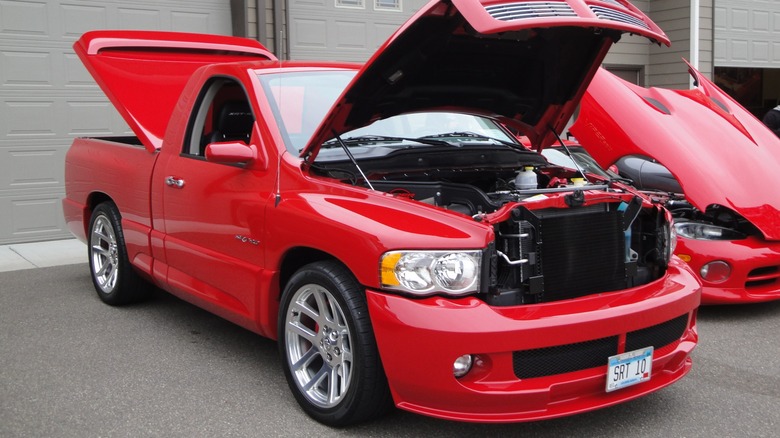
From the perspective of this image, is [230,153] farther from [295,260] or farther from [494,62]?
[494,62]

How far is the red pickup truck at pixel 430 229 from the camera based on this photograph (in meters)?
3.16

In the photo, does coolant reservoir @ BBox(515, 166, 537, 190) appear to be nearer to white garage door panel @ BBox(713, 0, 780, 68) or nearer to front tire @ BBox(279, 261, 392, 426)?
front tire @ BBox(279, 261, 392, 426)

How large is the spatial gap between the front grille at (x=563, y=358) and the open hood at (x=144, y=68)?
3.22 metres

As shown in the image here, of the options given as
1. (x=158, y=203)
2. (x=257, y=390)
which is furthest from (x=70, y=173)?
(x=257, y=390)

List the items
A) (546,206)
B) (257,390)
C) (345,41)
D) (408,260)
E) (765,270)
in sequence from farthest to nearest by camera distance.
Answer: (345,41)
(765,270)
(257,390)
(546,206)
(408,260)

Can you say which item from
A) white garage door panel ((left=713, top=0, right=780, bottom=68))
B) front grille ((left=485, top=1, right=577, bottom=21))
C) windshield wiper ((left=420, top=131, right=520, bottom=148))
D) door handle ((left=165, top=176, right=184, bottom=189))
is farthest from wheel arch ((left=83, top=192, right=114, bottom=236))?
white garage door panel ((left=713, top=0, right=780, bottom=68))

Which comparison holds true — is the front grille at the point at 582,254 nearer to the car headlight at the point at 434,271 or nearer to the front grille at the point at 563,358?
the front grille at the point at 563,358

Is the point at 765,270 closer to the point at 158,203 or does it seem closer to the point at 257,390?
the point at 257,390

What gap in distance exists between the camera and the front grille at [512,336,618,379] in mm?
3131

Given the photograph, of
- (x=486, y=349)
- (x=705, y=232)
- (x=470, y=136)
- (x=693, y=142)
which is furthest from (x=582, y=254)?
(x=693, y=142)

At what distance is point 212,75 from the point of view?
4832 millimetres

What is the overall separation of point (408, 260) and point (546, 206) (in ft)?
2.26

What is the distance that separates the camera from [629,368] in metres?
3.33

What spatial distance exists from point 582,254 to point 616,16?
1.05 metres
